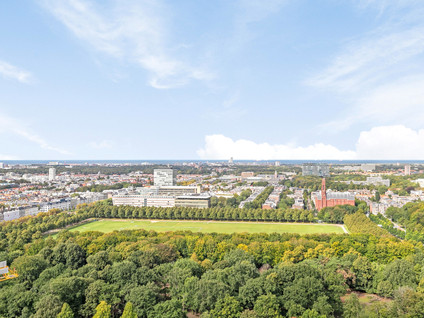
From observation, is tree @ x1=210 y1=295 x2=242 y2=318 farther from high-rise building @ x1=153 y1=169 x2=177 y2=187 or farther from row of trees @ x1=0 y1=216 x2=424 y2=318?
high-rise building @ x1=153 y1=169 x2=177 y2=187

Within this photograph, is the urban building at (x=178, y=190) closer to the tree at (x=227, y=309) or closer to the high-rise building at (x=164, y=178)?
the high-rise building at (x=164, y=178)

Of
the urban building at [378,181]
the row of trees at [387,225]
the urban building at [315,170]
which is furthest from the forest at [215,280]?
the urban building at [315,170]

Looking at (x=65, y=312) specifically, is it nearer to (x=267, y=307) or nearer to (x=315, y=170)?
(x=267, y=307)

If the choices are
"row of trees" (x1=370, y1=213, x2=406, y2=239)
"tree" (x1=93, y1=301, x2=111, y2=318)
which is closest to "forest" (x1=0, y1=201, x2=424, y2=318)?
"tree" (x1=93, y1=301, x2=111, y2=318)

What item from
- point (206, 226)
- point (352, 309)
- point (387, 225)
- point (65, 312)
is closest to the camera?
point (65, 312)

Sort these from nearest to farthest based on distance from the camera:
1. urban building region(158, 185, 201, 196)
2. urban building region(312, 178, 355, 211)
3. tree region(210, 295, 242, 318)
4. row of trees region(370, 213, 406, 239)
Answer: tree region(210, 295, 242, 318), row of trees region(370, 213, 406, 239), urban building region(312, 178, 355, 211), urban building region(158, 185, 201, 196)

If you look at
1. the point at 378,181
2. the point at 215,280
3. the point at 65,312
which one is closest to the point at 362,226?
the point at 215,280

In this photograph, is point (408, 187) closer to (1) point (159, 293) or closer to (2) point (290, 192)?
(2) point (290, 192)
